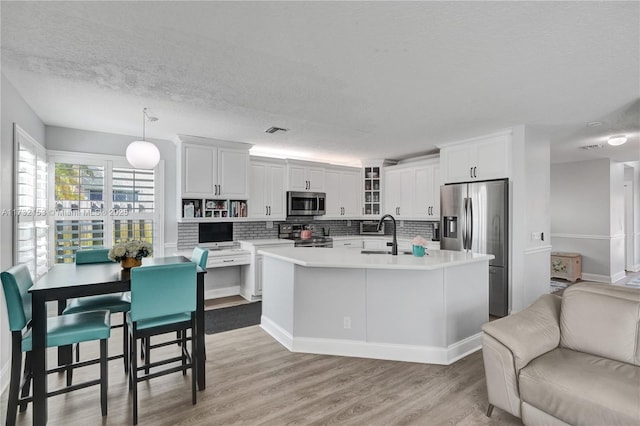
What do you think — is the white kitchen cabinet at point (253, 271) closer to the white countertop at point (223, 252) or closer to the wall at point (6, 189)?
the white countertop at point (223, 252)

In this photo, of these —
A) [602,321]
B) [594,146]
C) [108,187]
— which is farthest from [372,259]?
[594,146]

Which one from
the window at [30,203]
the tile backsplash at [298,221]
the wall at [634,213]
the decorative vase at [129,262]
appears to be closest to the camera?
the decorative vase at [129,262]

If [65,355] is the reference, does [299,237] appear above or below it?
above

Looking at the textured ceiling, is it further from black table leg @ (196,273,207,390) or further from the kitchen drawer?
the kitchen drawer

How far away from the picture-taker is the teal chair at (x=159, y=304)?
2.29 meters

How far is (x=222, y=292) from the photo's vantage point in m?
5.50

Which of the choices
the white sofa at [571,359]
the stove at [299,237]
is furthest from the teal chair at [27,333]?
the stove at [299,237]

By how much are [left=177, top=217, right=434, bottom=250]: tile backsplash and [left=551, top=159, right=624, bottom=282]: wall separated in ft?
11.4

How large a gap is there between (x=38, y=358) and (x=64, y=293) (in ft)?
1.36

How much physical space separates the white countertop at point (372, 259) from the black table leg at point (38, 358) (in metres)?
1.88

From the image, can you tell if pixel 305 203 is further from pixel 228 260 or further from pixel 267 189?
pixel 228 260

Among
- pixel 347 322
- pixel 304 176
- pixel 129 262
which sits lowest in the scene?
pixel 347 322

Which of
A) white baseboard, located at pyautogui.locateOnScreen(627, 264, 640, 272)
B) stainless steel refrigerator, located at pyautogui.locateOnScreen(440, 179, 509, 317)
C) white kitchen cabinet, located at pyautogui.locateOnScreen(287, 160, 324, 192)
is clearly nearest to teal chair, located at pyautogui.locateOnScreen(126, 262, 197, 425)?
white kitchen cabinet, located at pyautogui.locateOnScreen(287, 160, 324, 192)

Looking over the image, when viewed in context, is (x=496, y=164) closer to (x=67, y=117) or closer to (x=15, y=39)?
(x=15, y=39)
